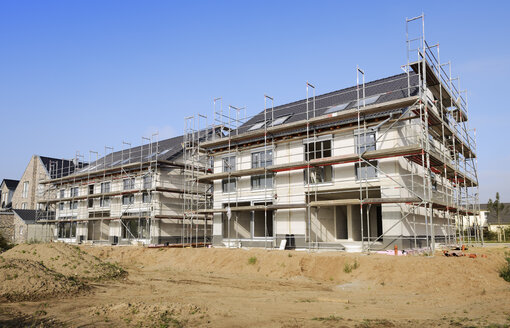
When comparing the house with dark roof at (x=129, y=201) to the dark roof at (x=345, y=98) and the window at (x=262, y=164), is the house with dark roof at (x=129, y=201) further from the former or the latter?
the dark roof at (x=345, y=98)

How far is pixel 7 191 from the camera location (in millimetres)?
50625

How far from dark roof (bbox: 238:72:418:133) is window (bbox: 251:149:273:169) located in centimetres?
189

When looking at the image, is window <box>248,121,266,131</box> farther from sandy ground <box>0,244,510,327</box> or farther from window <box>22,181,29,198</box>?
window <box>22,181,29,198</box>

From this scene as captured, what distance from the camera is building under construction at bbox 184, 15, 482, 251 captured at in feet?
60.4

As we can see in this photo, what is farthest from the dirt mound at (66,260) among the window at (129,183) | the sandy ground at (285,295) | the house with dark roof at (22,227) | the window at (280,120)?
the house with dark roof at (22,227)

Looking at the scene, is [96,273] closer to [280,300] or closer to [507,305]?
[280,300]

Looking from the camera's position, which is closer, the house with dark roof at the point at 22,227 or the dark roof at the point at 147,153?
the dark roof at the point at 147,153

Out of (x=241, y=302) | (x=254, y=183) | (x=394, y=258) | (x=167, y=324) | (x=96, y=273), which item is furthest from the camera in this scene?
(x=254, y=183)

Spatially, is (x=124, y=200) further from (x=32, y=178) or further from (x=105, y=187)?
(x=32, y=178)

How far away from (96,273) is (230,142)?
36.9 feet

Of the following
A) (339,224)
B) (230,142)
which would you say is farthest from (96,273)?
(339,224)

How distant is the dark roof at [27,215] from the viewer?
40438mm

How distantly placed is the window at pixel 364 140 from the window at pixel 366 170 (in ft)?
2.27

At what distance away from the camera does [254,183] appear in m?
23.9
